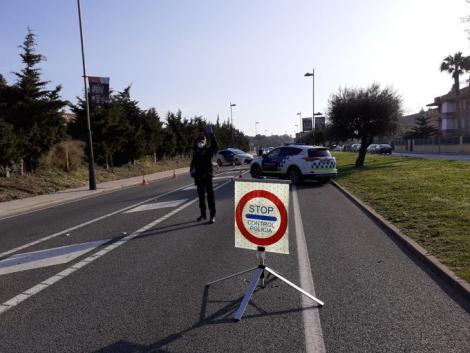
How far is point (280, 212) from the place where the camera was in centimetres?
493

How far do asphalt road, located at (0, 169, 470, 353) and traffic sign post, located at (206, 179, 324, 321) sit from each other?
50cm

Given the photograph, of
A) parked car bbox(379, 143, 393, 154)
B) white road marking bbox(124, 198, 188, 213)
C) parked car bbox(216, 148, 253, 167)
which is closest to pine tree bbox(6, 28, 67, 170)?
white road marking bbox(124, 198, 188, 213)

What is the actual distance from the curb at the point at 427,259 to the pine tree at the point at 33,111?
49.7ft

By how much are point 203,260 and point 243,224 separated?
1552mm

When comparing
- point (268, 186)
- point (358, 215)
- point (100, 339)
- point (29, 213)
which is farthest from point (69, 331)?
point (29, 213)

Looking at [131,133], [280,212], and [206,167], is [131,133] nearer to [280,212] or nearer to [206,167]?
[206,167]

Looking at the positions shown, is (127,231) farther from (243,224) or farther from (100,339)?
(100,339)

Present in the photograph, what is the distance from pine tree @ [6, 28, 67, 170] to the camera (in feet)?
61.9

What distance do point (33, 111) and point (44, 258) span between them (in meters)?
14.5

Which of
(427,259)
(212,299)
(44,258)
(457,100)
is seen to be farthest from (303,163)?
(457,100)

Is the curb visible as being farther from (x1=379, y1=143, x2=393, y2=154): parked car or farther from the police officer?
(x1=379, y1=143, x2=393, y2=154): parked car

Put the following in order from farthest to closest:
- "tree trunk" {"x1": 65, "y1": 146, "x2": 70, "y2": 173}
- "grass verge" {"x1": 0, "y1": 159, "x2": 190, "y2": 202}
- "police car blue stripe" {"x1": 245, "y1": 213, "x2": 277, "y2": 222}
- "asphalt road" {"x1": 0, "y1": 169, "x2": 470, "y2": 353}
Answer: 1. "tree trunk" {"x1": 65, "y1": 146, "x2": 70, "y2": 173}
2. "grass verge" {"x1": 0, "y1": 159, "x2": 190, "y2": 202}
3. "police car blue stripe" {"x1": 245, "y1": 213, "x2": 277, "y2": 222}
4. "asphalt road" {"x1": 0, "y1": 169, "x2": 470, "y2": 353}

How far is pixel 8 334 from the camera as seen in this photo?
13.1 feet

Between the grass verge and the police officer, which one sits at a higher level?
the police officer
